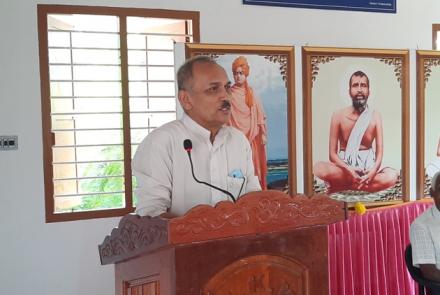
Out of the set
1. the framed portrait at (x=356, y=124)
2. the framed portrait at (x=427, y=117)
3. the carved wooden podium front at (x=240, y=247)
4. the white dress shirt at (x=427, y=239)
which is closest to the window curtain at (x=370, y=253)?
the framed portrait at (x=356, y=124)

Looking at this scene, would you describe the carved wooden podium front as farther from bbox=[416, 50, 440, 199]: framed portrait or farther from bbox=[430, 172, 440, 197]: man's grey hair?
bbox=[416, 50, 440, 199]: framed portrait

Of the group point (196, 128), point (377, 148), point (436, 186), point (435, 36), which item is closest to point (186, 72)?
point (196, 128)

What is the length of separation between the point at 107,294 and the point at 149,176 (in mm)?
2067


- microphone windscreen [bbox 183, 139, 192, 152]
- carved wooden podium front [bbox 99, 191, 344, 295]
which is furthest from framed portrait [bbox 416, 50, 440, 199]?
carved wooden podium front [bbox 99, 191, 344, 295]

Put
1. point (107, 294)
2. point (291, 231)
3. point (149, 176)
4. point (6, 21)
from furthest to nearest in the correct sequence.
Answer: point (107, 294), point (6, 21), point (149, 176), point (291, 231)

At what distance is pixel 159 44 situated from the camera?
3789mm

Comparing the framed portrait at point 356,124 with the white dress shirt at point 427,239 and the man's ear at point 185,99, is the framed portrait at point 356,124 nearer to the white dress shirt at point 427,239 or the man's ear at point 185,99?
the white dress shirt at point 427,239

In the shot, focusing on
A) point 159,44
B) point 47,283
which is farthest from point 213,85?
point 47,283

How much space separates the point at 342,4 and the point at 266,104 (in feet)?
3.46

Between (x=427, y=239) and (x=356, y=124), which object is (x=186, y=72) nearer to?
(x=427, y=239)

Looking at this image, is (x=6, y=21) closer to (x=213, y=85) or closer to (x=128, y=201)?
(x=128, y=201)

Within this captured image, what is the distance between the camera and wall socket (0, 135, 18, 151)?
343cm

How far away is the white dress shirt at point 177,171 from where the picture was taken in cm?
193

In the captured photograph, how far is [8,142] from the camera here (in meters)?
3.44
